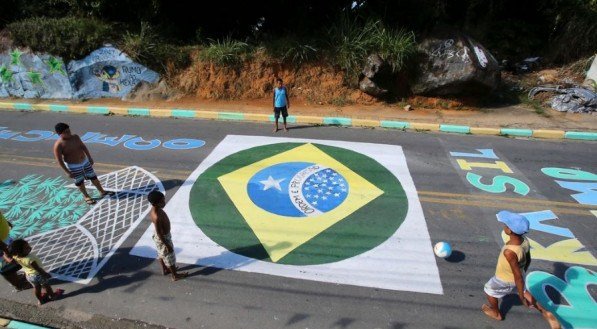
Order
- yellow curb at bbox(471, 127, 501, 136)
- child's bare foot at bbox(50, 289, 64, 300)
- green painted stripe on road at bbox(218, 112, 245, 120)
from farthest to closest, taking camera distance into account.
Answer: green painted stripe on road at bbox(218, 112, 245, 120)
yellow curb at bbox(471, 127, 501, 136)
child's bare foot at bbox(50, 289, 64, 300)

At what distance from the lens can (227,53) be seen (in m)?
12.5

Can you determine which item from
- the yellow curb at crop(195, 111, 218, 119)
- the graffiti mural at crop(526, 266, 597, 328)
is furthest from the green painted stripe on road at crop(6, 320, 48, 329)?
the yellow curb at crop(195, 111, 218, 119)

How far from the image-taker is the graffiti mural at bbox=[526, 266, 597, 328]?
4.28 meters

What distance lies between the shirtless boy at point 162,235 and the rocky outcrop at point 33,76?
11.5m

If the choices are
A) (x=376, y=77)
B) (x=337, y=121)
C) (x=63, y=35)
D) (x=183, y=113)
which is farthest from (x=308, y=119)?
(x=63, y=35)

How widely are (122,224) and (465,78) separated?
992cm

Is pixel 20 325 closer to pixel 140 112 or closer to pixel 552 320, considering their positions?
pixel 552 320

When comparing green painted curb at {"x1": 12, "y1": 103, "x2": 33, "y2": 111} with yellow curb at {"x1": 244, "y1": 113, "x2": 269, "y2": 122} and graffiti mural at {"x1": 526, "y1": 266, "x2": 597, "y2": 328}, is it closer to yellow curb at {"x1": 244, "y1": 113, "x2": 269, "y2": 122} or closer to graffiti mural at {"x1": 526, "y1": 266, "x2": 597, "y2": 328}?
yellow curb at {"x1": 244, "y1": 113, "x2": 269, "y2": 122}

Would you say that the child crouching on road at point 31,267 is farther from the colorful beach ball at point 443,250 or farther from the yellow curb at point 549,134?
the yellow curb at point 549,134

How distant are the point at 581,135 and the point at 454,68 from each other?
3729 millimetres

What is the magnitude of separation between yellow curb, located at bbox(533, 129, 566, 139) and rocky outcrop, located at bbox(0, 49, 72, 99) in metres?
15.3

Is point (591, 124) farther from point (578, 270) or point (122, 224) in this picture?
point (122, 224)

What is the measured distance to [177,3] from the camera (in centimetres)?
1345

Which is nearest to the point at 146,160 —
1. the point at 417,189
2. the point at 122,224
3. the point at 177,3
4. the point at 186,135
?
the point at 186,135
